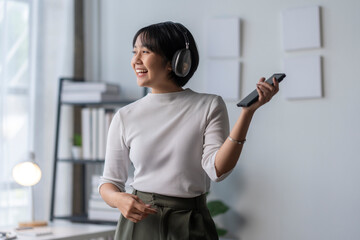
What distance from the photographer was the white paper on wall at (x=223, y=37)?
8.43ft

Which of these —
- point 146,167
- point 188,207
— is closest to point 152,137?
point 146,167

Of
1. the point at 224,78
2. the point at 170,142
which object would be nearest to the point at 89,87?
the point at 224,78

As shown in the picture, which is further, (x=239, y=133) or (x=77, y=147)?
(x=77, y=147)

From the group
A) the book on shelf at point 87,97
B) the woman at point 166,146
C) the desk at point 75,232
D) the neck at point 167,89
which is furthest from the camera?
the book on shelf at point 87,97

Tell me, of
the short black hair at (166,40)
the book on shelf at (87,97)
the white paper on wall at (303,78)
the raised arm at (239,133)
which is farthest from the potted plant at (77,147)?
the raised arm at (239,133)

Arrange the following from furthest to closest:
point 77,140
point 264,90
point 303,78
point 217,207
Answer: point 77,140, point 217,207, point 303,78, point 264,90

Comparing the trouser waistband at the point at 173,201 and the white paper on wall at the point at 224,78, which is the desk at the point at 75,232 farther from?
the trouser waistband at the point at 173,201

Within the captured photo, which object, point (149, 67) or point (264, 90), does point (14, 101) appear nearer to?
point (149, 67)

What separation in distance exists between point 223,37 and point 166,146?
1591mm

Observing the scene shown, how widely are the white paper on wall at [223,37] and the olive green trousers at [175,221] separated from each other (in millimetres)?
1549

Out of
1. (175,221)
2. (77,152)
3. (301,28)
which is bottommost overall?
(175,221)

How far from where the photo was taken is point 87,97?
275 cm

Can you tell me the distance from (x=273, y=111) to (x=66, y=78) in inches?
49.4

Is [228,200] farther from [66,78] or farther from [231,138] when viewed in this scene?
[231,138]
